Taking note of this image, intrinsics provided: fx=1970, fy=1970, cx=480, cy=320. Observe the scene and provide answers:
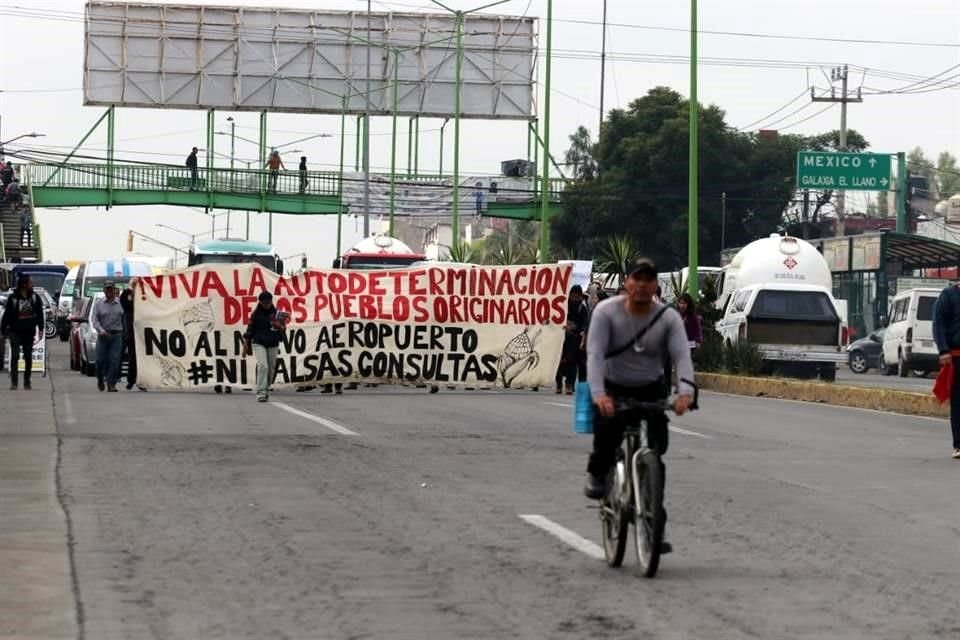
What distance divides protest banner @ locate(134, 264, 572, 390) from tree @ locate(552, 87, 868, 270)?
4496 cm

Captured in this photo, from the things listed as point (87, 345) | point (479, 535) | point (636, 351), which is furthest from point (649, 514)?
point (87, 345)

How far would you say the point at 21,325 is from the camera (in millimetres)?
29797

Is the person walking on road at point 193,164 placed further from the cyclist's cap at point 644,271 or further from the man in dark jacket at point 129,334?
the cyclist's cap at point 644,271

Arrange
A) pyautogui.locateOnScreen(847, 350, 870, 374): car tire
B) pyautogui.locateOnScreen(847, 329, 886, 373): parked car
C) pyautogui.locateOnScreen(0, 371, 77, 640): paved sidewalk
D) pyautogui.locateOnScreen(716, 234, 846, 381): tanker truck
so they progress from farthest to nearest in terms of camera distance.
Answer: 1. pyautogui.locateOnScreen(847, 350, 870, 374): car tire
2. pyautogui.locateOnScreen(847, 329, 886, 373): parked car
3. pyautogui.locateOnScreen(716, 234, 846, 381): tanker truck
4. pyautogui.locateOnScreen(0, 371, 77, 640): paved sidewalk

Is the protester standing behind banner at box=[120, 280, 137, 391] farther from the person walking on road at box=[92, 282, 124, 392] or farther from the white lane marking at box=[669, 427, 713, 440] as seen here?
the white lane marking at box=[669, 427, 713, 440]

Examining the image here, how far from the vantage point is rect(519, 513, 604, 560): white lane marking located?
1076cm

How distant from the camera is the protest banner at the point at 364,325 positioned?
30.7m

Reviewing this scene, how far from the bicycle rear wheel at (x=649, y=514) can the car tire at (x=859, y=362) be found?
40.3 metres

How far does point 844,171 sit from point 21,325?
3554 cm

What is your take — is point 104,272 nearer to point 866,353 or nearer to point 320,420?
point 866,353

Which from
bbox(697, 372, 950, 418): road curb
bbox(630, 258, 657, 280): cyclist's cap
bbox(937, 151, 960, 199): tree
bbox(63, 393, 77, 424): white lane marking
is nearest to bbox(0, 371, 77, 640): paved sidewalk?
bbox(63, 393, 77, 424): white lane marking

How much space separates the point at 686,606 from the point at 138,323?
22.9 m

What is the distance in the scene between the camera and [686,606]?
8883mm

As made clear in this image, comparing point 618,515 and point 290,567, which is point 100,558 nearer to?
point 290,567
